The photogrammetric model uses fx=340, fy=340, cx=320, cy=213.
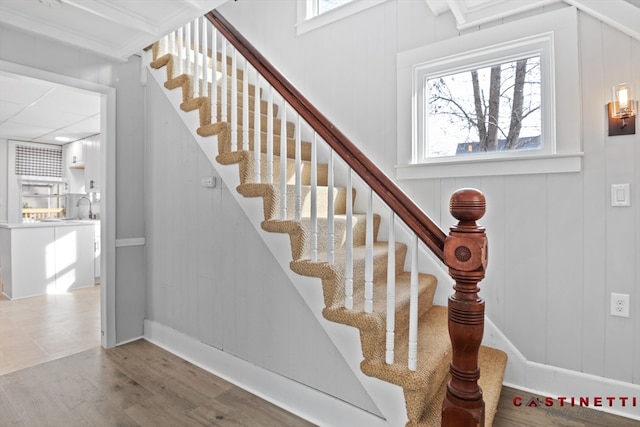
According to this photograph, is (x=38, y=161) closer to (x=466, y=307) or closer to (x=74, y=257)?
(x=74, y=257)

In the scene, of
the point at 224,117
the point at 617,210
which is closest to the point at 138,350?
the point at 224,117

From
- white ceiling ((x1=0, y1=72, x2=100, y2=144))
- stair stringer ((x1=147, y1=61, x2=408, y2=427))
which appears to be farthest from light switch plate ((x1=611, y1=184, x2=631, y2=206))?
white ceiling ((x1=0, y1=72, x2=100, y2=144))

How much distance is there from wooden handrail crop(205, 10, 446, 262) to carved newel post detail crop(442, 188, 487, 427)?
9 cm

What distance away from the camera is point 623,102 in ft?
5.81

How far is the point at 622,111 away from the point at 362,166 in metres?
1.46

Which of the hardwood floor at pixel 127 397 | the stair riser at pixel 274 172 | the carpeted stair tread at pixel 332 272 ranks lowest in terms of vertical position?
the hardwood floor at pixel 127 397

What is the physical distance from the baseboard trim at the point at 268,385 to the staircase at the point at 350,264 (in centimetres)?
33

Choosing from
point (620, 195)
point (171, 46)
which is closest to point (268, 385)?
point (620, 195)

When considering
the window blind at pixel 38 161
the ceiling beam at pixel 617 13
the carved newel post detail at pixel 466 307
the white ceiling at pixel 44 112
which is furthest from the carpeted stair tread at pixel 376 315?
the window blind at pixel 38 161

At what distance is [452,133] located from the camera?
238 centimetres

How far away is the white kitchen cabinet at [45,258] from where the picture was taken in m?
4.16

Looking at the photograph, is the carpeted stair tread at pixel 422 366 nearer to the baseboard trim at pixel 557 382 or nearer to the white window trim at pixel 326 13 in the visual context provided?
the baseboard trim at pixel 557 382

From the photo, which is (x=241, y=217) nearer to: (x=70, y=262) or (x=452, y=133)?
(x=452, y=133)

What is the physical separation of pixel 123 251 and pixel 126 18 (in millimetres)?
1747
